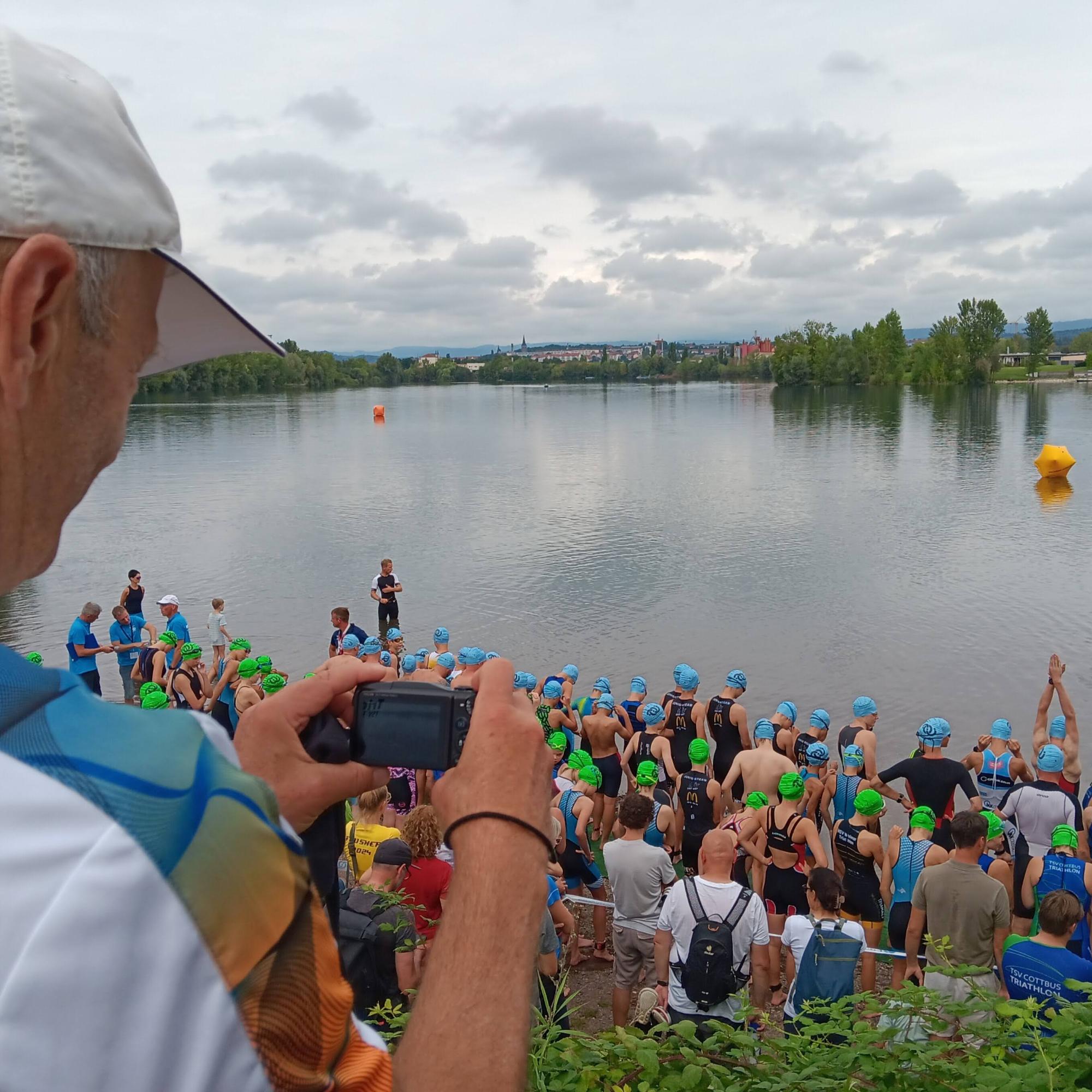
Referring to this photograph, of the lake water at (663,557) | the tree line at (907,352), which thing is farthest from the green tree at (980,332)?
the lake water at (663,557)

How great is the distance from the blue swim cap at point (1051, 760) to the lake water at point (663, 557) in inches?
224

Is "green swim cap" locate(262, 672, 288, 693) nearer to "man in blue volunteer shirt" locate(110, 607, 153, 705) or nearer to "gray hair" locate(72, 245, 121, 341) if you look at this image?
"man in blue volunteer shirt" locate(110, 607, 153, 705)

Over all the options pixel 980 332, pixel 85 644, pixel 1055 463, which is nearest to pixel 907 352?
pixel 980 332

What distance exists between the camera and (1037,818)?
7.60 metres

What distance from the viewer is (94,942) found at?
70 centimetres

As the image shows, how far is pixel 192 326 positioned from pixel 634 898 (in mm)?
6132

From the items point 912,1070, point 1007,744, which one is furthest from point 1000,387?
point 912,1070

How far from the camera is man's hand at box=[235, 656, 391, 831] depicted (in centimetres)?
151

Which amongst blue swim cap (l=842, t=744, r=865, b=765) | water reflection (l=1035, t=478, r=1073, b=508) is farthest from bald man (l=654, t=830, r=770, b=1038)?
water reflection (l=1035, t=478, r=1073, b=508)

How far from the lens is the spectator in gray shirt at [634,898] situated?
21.9ft

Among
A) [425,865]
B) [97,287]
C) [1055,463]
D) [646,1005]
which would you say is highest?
[97,287]

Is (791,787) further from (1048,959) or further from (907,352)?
(907,352)

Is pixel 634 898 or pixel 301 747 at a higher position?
pixel 301 747

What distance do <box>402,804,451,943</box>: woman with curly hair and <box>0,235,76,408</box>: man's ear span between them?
465 centimetres
